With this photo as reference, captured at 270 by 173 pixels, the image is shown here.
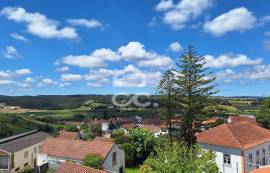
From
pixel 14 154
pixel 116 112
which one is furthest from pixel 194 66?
pixel 116 112

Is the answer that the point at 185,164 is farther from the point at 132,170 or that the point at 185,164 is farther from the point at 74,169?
the point at 132,170

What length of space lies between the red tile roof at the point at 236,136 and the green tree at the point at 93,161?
11966mm

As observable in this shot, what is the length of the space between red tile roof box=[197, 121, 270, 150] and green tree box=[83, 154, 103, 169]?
12.0 meters

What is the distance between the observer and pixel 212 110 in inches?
2057

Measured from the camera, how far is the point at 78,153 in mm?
46500

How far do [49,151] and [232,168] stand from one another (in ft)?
82.2

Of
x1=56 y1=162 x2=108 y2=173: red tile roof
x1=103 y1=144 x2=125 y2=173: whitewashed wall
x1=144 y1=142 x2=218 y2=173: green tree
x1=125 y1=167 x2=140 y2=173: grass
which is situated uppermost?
x1=144 y1=142 x2=218 y2=173: green tree

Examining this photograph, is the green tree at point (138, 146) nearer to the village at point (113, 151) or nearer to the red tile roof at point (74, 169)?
the village at point (113, 151)

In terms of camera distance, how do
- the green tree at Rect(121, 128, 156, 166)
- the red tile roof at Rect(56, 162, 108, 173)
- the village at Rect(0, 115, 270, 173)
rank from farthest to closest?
1. the green tree at Rect(121, 128, 156, 166)
2. the village at Rect(0, 115, 270, 173)
3. the red tile roof at Rect(56, 162, 108, 173)

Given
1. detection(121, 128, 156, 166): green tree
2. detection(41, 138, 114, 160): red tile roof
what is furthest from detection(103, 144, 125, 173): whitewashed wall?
detection(121, 128, 156, 166): green tree

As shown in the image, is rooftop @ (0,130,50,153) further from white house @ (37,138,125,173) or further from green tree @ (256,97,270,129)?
green tree @ (256,97,270,129)

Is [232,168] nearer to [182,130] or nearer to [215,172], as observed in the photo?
[182,130]

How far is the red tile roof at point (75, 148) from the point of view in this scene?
150ft

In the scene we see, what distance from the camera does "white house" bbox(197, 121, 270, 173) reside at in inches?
1499
